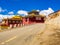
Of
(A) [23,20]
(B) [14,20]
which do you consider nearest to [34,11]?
(A) [23,20]

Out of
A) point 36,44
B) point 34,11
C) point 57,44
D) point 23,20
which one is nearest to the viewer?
point 57,44

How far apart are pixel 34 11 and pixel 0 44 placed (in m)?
103

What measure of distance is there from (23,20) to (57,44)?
9536 cm

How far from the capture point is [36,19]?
10544cm

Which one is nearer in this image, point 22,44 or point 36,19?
point 22,44

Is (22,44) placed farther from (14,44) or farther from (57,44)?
(57,44)

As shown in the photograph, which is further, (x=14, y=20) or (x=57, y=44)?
(x=14, y=20)

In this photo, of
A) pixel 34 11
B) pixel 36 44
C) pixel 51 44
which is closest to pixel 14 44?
pixel 36 44

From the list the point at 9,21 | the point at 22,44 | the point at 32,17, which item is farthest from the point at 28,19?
the point at 22,44

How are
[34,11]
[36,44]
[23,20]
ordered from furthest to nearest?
1. [34,11]
2. [23,20]
3. [36,44]

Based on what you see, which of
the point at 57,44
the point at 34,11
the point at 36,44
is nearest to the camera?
the point at 57,44

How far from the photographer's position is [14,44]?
53.7 ft

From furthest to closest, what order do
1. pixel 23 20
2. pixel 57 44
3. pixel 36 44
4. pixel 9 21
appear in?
pixel 23 20, pixel 9 21, pixel 36 44, pixel 57 44

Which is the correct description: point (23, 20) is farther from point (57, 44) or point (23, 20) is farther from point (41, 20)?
point (57, 44)
